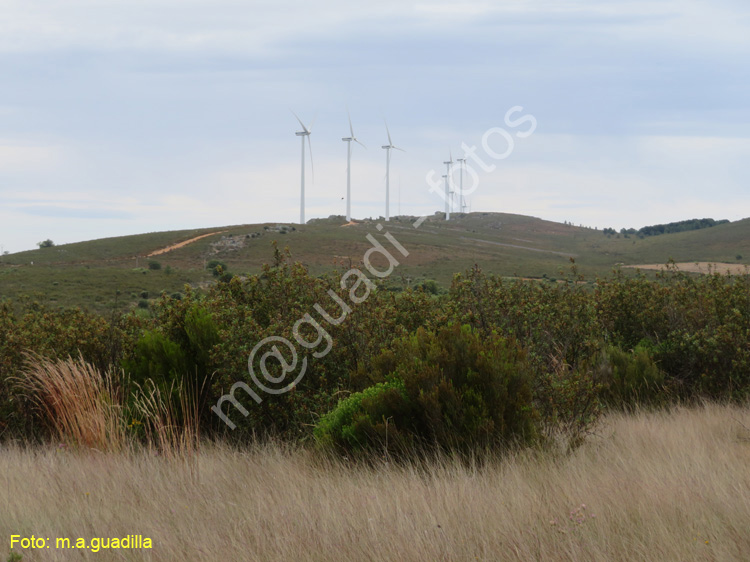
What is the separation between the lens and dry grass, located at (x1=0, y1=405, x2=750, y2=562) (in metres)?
4.24

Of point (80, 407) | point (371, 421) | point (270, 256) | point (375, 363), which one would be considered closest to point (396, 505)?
point (371, 421)

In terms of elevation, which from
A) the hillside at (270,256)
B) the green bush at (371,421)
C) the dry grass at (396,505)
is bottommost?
the dry grass at (396,505)

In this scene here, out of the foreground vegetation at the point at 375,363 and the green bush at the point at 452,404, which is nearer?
the green bush at the point at 452,404

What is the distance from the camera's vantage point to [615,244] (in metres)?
138

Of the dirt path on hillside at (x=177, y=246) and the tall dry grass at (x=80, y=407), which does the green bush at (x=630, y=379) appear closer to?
the tall dry grass at (x=80, y=407)

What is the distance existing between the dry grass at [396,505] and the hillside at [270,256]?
140 feet

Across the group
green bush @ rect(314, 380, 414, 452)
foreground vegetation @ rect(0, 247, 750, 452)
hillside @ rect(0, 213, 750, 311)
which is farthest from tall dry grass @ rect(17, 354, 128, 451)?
hillside @ rect(0, 213, 750, 311)

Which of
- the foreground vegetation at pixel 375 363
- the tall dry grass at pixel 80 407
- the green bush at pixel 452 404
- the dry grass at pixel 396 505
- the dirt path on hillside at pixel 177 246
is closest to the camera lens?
the dry grass at pixel 396 505

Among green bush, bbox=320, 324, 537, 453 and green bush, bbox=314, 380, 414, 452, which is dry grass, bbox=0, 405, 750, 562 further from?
green bush, bbox=320, 324, 537, 453

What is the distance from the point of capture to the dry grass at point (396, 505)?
4242 millimetres

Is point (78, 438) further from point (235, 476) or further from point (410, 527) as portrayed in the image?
point (410, 527)

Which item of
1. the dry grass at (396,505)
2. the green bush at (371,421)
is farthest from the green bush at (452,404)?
the dry grass at (396,505)

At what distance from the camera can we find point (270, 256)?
8638cm

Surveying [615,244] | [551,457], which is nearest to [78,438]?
[551,457]
